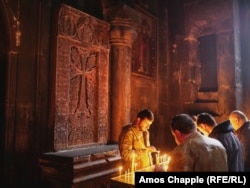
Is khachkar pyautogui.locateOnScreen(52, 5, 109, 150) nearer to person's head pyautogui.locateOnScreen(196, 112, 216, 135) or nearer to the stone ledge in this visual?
A: the stone ledge

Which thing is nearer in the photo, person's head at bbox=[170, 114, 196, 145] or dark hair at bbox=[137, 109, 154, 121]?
person's head at bbox=[170, 114, 196, 145]

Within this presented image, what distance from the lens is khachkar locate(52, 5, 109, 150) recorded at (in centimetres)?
493

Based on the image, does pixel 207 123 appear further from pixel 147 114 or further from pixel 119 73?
pixel 119 73

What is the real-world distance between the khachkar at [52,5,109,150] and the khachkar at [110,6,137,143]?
0.22 metres

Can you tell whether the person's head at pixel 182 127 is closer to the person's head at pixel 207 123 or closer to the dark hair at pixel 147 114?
the person's head at pixel 207 123

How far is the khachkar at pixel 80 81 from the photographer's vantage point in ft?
16.2

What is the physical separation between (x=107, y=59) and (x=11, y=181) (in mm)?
3175

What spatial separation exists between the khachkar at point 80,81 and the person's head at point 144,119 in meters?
1.55

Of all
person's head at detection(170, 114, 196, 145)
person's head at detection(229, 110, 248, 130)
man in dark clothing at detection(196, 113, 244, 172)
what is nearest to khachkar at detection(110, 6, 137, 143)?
person's head at detection(229, 110, 248, 130)

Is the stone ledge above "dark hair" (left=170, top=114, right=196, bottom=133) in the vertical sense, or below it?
below

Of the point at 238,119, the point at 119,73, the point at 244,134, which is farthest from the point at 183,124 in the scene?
the point at 119,73

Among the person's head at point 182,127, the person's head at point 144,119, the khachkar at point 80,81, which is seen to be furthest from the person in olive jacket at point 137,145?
the person's head at point 182,127

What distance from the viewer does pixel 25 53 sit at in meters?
4.56

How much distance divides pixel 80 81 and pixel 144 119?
1875 mm
